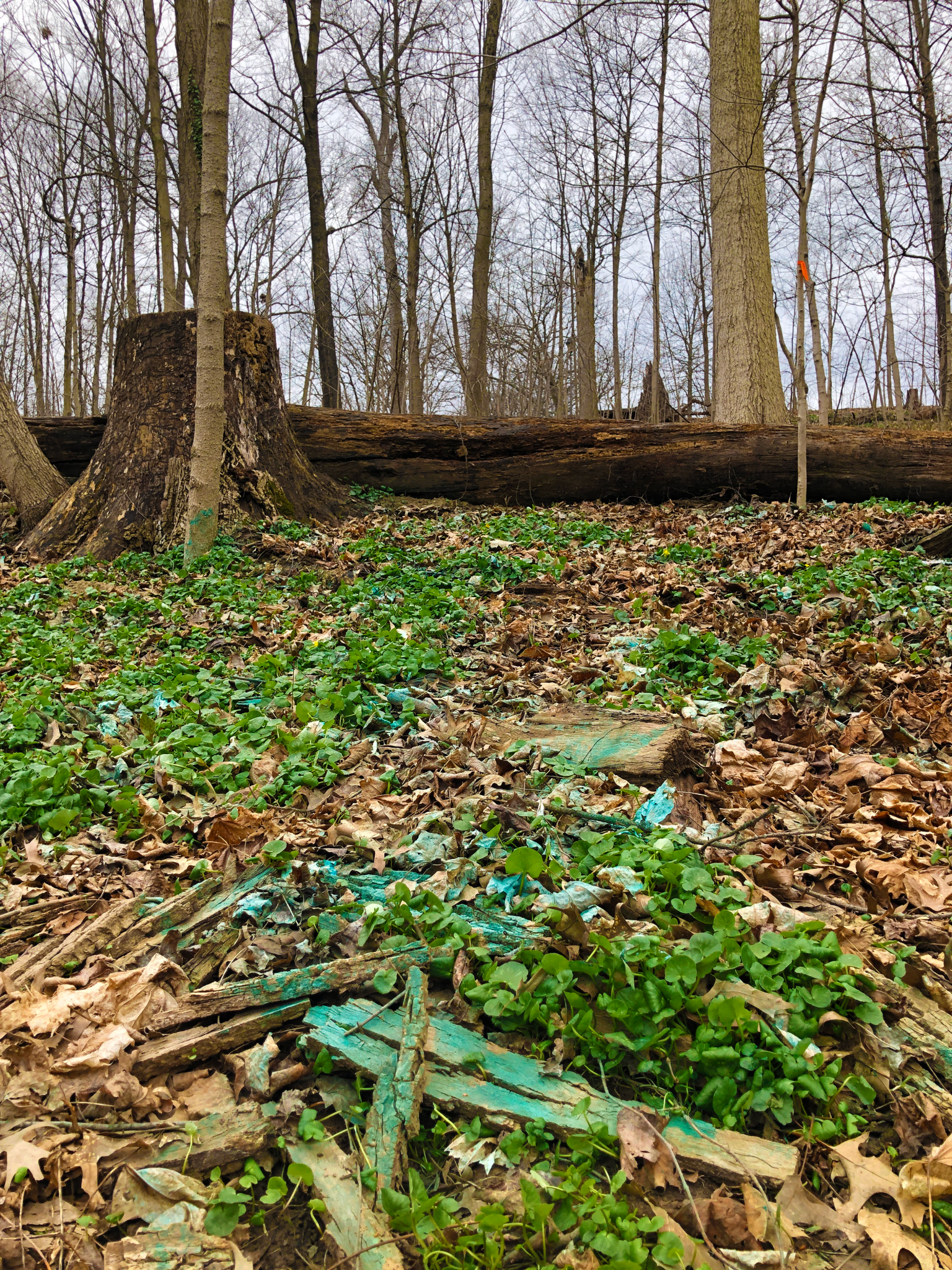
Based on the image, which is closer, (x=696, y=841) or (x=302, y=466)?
(x=696, y=841)

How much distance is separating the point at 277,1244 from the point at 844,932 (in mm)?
1655

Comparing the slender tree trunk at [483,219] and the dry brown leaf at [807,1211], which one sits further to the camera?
the slender tree trunk at [483,219]

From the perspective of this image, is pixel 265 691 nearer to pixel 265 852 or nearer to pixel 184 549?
pixel 265 852

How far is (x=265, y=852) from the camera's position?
272 centimetres

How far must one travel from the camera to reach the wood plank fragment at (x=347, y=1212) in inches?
61.5

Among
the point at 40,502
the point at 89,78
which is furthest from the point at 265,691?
the point at 89,78

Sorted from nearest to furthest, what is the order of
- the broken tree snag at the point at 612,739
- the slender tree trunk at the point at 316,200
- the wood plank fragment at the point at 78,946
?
the wood plank fragment at the point at 78,946 < the broken tree snag at the point at 612,739 < the slender tree trunk at the point at 316,200

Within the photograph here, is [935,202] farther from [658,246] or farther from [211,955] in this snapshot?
[211,955]

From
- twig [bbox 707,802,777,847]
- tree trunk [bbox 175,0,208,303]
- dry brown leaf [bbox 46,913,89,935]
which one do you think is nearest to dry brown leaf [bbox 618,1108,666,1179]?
twig [bbox 707,802,777,847]

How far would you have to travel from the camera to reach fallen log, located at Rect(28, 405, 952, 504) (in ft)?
31.1

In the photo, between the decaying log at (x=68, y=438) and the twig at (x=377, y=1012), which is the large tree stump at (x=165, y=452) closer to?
the decaying log at (x=68, y=438)

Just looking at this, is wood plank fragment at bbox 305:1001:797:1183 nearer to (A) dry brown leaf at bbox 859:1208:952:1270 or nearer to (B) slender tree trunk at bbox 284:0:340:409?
(A) dry brown leaf at bbox 859:1208:952:1270

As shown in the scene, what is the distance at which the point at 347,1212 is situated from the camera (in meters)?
1.65

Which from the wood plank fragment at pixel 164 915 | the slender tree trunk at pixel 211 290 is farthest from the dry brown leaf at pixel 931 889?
the slender tree trunk at pixel 211 290
